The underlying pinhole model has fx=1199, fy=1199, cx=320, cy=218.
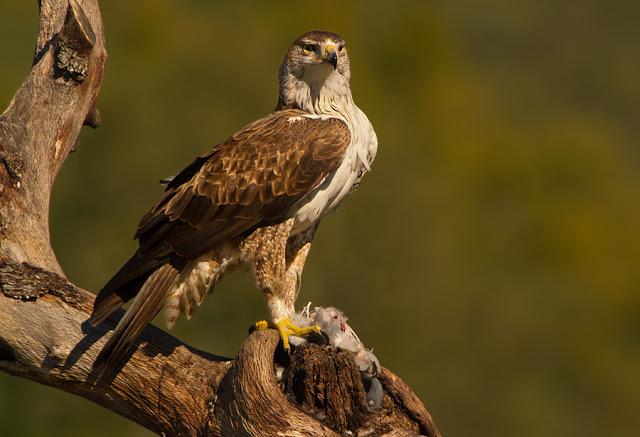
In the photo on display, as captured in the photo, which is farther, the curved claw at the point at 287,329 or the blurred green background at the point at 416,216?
the blurred green background at the point at 416,216

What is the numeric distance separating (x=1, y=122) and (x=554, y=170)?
17143 millimetres

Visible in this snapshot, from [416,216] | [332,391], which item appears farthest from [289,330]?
[416,216]

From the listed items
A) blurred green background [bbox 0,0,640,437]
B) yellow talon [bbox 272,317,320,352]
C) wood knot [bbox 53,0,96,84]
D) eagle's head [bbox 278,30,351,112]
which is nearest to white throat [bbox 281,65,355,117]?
eagle's head [bbox 278,30,351,112]

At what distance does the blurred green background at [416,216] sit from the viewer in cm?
1436

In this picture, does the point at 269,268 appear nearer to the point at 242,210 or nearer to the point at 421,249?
the point at 242,210

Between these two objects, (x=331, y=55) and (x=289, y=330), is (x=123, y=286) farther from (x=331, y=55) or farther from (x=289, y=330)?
(x=331, y=55)

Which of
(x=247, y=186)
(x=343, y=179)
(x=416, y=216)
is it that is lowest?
(x=247, y=186)

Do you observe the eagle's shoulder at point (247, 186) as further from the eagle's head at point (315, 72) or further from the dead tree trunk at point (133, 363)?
Answer: the dead tree trunk at point (133, 363)

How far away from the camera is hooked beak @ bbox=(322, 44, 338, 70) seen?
22.3ft

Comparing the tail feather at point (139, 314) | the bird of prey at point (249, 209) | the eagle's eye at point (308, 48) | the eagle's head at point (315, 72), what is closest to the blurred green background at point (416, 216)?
the eagle's head at point (315, 72)

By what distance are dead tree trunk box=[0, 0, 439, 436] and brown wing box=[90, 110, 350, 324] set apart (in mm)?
441

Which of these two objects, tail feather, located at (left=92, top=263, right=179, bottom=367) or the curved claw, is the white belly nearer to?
the curved claw

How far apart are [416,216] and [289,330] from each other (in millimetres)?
11338

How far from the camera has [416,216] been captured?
17.4 m
